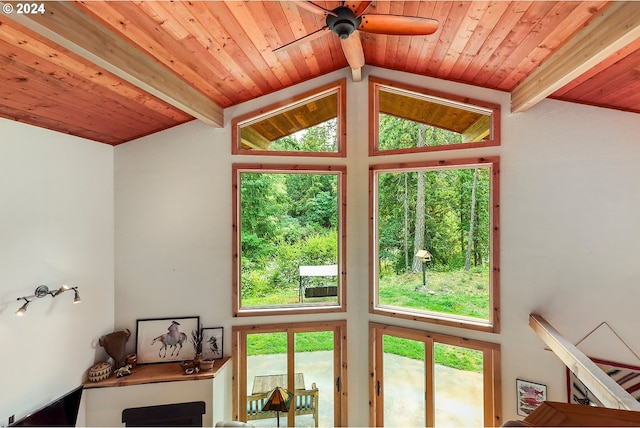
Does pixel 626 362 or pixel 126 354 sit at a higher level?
pixel 626 362

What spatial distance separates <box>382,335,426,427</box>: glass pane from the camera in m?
3.93

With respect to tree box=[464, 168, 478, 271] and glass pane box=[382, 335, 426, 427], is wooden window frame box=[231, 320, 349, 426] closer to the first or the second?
glass pane box=[382, 335, 426, 427]

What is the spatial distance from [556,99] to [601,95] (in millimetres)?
393

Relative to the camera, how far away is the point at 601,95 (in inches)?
115

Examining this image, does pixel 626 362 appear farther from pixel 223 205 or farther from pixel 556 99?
pixel 223 205

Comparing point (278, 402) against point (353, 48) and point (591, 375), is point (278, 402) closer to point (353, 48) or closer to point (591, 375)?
point (591, 375)

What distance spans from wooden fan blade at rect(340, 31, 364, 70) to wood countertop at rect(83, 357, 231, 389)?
3.95 m

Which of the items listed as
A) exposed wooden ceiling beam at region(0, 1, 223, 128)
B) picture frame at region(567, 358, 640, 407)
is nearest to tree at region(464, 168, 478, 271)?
picture frame at region(567, 358, 640, 407)

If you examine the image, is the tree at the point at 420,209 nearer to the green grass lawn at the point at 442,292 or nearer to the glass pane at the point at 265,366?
the green grass lawn at the point at 442,292

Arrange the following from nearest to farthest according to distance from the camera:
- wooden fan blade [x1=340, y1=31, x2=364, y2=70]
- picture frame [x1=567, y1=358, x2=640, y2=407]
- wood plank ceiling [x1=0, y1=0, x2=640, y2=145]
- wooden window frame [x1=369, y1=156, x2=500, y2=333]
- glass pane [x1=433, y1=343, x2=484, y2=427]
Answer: wood plank ceiling [x1=0, y1=0, x2=640, y2=145]
wooden fan blade [x1=340, y1=31, x2=364, y2=70]
picture frame [x1=567, y1=358, x2=640, y2=407]
wooden window frame [x1=369, y1=156, x2=500, y2=333]
glass pane [x1=433, y1=343, x2=484, y2=427]

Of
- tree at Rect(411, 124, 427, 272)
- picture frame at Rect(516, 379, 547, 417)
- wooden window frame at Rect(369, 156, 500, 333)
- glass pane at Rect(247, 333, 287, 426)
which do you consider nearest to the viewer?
picture frame at Rect(516, 379, 547, 417)

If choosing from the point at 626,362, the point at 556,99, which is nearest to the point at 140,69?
the point at 556,99

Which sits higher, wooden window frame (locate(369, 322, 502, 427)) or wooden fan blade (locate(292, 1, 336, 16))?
wooden fan blade (locate(292, 1, 336, 16))

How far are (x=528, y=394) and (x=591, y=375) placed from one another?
1.54 m
